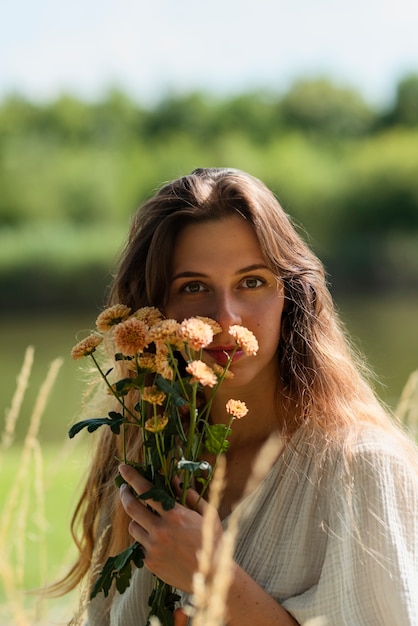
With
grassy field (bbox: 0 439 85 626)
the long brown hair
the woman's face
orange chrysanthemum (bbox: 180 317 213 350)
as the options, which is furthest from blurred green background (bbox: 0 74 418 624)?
orange chrysanthemum (bbox: 180 317 213 350)

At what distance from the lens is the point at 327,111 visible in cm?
2503

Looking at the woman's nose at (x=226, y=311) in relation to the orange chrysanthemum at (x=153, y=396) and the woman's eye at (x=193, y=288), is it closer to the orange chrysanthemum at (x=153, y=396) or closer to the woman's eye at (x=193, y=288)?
the woman's eye at (x=193, y=288)

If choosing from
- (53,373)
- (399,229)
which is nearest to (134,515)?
(53,373)

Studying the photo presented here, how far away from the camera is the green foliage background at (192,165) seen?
20141 millimetres

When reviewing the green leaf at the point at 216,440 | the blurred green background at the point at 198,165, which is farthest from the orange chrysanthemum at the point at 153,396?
the blurred green background at the point at 198,165

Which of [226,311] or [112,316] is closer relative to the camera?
[112,316]

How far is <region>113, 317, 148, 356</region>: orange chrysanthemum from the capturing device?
1328mm

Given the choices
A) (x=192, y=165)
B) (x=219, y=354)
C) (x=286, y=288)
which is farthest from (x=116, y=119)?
(x=219, y=354)

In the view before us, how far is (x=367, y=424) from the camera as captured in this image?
1756 millimetres

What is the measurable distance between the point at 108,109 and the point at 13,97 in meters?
2.60

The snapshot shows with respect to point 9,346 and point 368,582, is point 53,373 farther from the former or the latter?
point 9,346

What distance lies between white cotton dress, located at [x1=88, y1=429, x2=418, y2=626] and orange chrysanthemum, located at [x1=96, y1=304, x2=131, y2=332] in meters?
0.44

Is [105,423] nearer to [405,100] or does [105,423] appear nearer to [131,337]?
[131,337]

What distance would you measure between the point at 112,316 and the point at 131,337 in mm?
151
